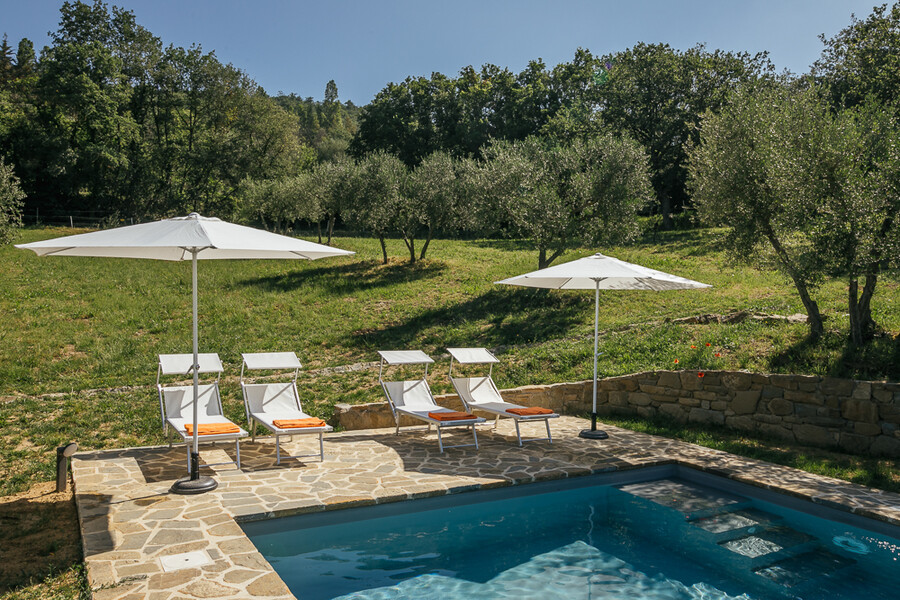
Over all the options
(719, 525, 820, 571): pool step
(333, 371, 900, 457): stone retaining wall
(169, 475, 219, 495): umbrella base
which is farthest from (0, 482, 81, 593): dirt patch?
(719, 525, 820, 571): pool step

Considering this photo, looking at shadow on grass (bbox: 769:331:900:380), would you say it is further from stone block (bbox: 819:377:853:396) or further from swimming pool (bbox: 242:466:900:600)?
swimming pool (bbox: 242:466:900:600)

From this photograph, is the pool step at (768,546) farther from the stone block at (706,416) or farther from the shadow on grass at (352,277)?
the shadow on grass at (352,277)

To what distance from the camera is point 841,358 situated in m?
8.51

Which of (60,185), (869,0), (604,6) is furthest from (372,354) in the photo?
(60,185)

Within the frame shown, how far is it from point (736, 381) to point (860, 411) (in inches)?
62.9

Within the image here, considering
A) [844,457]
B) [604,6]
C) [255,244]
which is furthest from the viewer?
[604,6]

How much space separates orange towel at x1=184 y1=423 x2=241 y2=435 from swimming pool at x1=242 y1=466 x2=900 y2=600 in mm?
1526

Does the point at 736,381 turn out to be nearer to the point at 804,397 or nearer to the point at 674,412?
the point at 804,397

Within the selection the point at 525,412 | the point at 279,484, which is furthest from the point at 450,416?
the point at 279,484

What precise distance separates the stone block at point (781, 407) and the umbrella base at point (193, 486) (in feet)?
24.3

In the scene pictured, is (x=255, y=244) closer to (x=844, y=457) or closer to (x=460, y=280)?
(x=844, y=457)

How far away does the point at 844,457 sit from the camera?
7543 mm

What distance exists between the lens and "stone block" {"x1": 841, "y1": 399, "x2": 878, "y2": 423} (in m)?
7.54

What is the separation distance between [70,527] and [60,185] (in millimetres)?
39015
